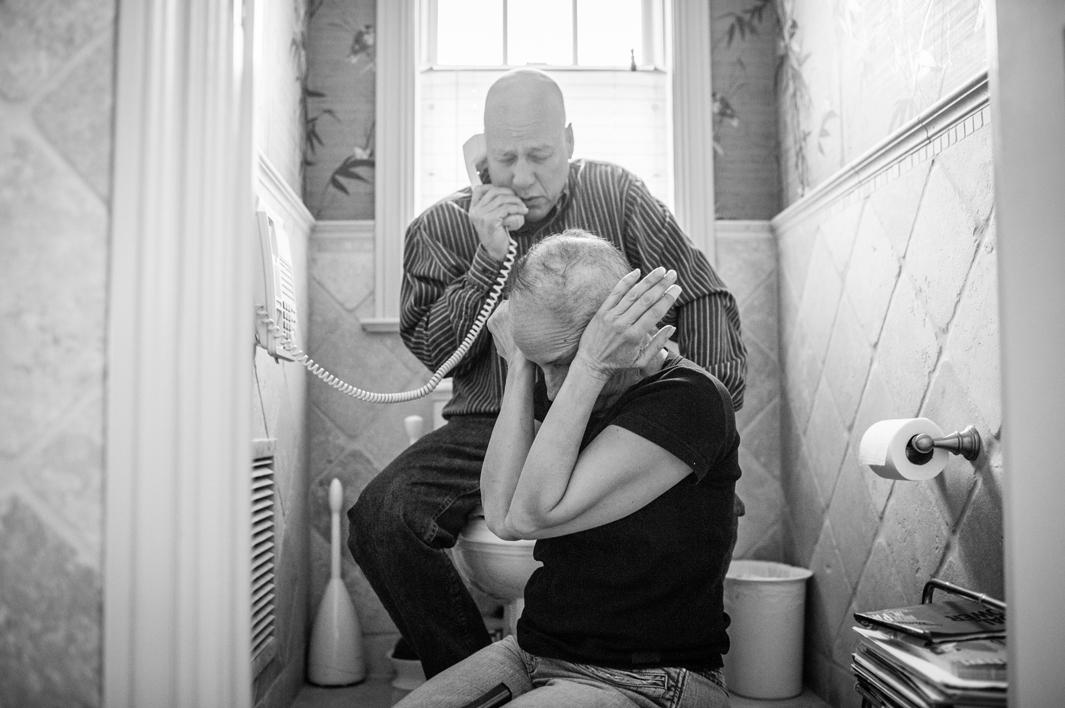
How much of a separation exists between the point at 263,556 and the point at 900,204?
5.00 ft

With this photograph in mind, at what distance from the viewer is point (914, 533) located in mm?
1719

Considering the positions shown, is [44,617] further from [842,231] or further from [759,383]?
[759,383]

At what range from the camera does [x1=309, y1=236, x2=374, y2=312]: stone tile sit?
2.69 meters

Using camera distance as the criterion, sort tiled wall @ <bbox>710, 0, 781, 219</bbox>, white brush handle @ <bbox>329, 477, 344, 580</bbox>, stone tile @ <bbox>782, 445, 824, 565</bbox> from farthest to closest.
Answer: tiled wall @ <bbox>710, 0, 781, 219</bbox>, white brush handle @ <bbox>329, 477, 344, 580</bbox>, stone tile @ <bbox>782, 445, 824, 565</bbox>

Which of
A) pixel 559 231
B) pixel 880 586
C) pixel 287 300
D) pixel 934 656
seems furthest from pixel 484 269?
pixel 934 656

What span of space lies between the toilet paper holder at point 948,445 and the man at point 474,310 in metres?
0.57

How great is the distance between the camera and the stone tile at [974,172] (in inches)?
57.7

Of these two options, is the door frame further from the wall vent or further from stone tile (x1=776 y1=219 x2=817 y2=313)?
stone tile (x1=776 y1=219 x2=817 y2=313)

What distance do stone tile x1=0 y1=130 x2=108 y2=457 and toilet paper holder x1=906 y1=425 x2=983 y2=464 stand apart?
4.12ft

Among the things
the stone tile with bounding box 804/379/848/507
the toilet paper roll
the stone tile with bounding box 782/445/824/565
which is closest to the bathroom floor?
the stone tile with bounding box 782/445/824/565

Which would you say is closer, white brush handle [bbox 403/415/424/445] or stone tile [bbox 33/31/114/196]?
stone tile [bbox 33/31/114/196]

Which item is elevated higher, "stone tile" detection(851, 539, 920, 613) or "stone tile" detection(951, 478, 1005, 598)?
"stone tile" detection(951, 478, 1005, 598)

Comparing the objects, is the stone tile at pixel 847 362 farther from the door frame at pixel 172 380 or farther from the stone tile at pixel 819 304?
the door frame at pixel 172 380

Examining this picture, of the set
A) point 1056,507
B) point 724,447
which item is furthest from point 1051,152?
point 724,447
